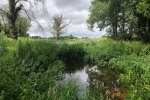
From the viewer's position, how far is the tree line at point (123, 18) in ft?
60.1

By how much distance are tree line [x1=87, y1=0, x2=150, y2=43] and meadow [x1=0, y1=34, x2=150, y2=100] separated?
3.55 m

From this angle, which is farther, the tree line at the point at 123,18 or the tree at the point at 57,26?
the tree at the point at 57,26

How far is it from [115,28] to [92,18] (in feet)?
14.3

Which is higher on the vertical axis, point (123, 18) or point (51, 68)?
point (123, 18)

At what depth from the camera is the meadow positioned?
5.16 metres

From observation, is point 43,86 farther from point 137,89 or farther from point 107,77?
point 107,77

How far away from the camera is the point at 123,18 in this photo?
3012 cm

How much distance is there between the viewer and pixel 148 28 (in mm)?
23875

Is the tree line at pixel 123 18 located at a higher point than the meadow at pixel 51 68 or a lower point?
higher

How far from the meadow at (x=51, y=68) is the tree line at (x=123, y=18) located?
11.6ft

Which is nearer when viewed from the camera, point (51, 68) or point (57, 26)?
point (51, 68)

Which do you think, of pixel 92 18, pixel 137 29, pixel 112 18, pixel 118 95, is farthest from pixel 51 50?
pixel 92 18

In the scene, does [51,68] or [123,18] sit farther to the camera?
[123,18]

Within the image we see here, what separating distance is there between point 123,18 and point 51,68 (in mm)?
22334
